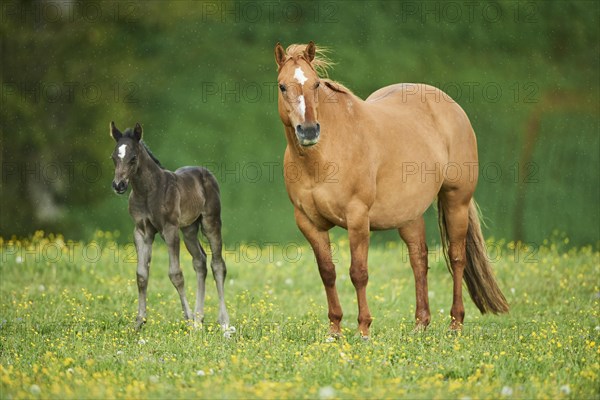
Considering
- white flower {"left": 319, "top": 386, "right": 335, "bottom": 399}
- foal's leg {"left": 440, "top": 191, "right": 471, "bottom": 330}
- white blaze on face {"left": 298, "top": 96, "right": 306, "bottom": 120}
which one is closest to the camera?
white flower {"left": 319, "top": 386, "right": 335, "bottom": 399}

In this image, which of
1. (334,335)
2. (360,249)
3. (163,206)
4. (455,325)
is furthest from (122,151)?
(455,325)

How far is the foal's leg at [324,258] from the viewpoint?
8.49 metres

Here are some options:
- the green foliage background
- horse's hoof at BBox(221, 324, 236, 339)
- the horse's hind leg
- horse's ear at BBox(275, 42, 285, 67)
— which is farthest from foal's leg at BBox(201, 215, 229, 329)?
the green foliage background

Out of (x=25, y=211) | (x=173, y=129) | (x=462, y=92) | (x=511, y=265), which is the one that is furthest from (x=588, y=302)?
(x=25, y=211)

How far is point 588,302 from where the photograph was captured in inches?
439

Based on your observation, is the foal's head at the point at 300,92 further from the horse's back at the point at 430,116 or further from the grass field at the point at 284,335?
the grass field at the point at 284,335

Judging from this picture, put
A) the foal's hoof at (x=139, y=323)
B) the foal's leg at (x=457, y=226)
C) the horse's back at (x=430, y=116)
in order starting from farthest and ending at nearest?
1. the foal's leg at (x=457, y=226)
2. the horse's back at (x=430, y=116)
3. the foal's hoof at (x=139, y=323)

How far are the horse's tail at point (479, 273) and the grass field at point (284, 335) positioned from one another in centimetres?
25

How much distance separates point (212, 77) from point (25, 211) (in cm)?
427

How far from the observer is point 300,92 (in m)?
7.75

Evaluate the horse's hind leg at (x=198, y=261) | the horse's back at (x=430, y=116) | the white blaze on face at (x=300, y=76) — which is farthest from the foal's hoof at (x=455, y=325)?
the white blaze on face at (x=300, y=76)

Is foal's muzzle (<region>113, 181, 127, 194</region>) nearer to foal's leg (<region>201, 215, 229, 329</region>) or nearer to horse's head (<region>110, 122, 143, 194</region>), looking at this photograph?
horse's head (<region>110, 122, 143, 194</region>)

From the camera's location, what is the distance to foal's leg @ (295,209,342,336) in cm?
849

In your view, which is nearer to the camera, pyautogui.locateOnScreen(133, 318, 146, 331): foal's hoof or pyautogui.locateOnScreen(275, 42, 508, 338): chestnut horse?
pyautogui.locateOnScreen(275, 42, 508, 338): chestnut horse
